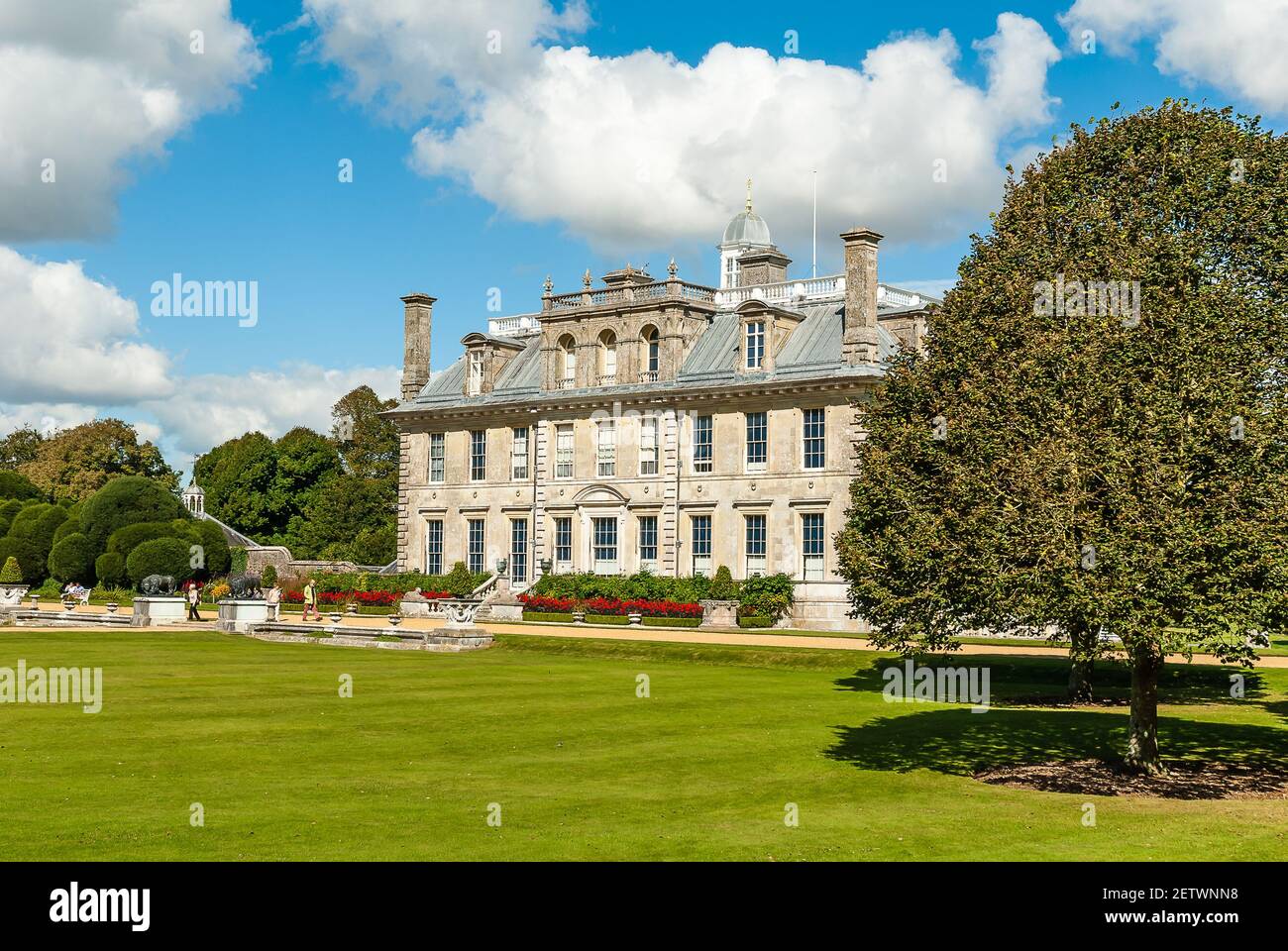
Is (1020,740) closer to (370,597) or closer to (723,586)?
(723,586)

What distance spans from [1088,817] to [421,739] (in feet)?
30.9

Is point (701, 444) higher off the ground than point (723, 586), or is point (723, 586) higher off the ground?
point (701, 444)

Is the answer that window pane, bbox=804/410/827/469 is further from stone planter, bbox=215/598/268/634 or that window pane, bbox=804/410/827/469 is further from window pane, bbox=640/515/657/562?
stone planter, bbox=215/598/268/634

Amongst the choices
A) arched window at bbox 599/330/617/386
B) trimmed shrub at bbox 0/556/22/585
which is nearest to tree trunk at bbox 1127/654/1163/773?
arched window at bbox 599/330/617/386

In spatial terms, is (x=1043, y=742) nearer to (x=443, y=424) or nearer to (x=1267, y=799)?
(x=1267, y=799)

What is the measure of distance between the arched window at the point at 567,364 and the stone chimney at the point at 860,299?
45.8 ft

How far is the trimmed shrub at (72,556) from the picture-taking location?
6638 cm

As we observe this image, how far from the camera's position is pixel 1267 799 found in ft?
55.1

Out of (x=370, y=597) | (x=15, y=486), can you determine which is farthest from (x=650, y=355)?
(x=15, y=486)

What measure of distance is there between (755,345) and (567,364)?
32.6ft

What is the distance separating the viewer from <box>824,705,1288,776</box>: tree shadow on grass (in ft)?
64.2

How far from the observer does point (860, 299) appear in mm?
51906

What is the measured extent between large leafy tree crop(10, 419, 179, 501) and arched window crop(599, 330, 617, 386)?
40.5 meters
